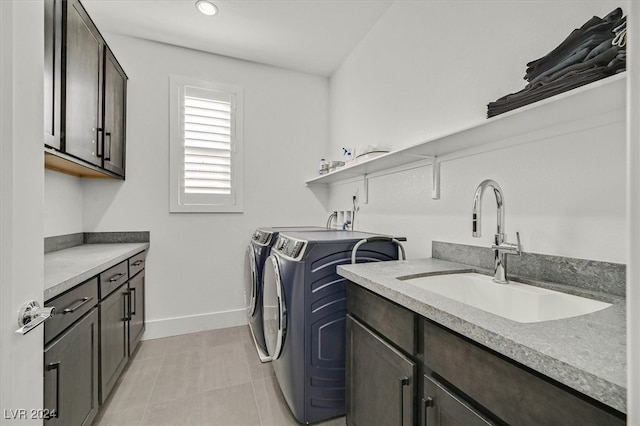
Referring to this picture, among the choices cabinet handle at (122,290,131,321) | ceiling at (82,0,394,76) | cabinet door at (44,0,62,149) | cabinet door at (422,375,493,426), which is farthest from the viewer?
ceiling at (82,0,394,76)

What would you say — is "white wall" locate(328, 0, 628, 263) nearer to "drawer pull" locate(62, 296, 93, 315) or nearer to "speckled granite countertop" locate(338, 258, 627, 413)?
"speckled granite countertop" locate(338, 258, 627, 413)

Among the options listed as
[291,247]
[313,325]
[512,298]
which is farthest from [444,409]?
[291,247]

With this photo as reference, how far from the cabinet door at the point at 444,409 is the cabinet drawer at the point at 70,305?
1311 mm

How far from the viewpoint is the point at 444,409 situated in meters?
0.81

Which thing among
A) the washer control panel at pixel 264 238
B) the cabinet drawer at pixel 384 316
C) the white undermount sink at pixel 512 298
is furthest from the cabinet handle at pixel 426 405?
the washer control panel at pixel 264 238

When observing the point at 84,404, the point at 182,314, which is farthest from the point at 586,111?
the point at 182,314

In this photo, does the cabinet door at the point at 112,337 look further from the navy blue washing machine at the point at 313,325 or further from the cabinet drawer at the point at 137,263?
the navy blue washing machine at the point at 313,325

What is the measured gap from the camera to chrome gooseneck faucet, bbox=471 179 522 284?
1.12m

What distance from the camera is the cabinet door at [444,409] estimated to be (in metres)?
0.72

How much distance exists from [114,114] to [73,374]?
6.24ft

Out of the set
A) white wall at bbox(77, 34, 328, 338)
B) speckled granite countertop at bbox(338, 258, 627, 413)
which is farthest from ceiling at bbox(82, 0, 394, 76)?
speckled granite countertop at bbox(338, 258, 627, 413)

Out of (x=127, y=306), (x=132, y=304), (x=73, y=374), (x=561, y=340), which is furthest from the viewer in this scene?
(x=132, y=304)

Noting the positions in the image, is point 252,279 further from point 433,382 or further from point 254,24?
point 254,24

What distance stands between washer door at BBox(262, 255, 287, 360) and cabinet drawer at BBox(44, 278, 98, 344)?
91 cm
